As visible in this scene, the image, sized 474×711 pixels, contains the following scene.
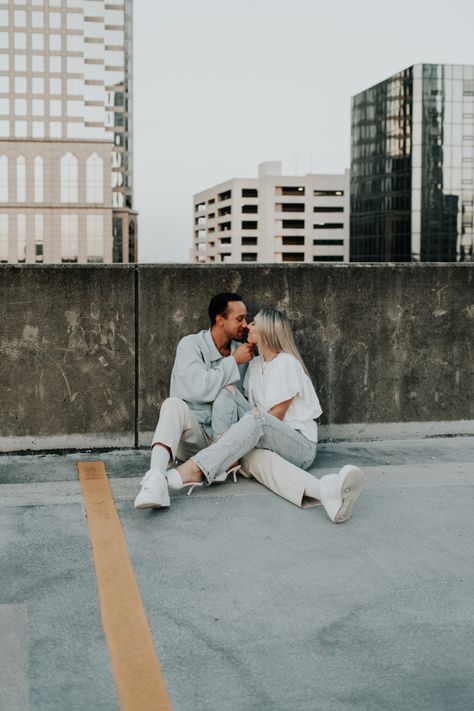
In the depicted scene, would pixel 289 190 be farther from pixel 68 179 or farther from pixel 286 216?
pixel 68 179

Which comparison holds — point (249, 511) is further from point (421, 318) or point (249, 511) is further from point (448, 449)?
point (421, 318)

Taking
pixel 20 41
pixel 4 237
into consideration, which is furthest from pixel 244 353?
pixel 20 41

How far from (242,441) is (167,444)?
45 centimetres

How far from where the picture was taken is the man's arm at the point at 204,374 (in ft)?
17.7

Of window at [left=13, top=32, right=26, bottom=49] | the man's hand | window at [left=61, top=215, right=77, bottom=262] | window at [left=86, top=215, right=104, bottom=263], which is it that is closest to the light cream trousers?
the man's hand

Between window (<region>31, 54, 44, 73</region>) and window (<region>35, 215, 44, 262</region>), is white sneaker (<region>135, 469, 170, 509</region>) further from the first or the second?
window (<region>31, 54, 44, 73</region>)

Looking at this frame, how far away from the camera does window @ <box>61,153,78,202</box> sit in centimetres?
11556

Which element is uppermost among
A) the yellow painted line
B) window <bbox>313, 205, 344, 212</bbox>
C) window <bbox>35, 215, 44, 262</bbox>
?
window <bbox>313, 205, 344, 212</bbox>

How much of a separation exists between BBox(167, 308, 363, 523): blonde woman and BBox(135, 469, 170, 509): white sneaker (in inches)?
6.7

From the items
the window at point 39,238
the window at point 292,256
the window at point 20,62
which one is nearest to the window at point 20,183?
the window at point 39,238

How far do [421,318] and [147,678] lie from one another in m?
4.51

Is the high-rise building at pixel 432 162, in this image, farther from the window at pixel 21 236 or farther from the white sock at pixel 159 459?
the white sock at pixel 159 459

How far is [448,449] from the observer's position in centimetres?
623

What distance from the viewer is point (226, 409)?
17.3 feet
